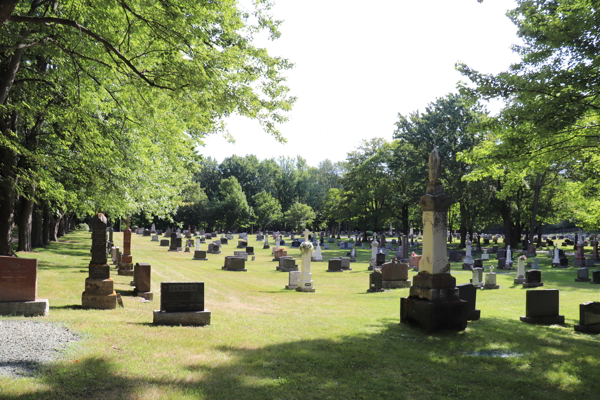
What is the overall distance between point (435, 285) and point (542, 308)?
3.38 metres

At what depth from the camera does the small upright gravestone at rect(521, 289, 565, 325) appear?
34.3 ft

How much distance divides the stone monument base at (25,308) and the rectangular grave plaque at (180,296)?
2.44m

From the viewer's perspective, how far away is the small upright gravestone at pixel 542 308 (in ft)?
34.3

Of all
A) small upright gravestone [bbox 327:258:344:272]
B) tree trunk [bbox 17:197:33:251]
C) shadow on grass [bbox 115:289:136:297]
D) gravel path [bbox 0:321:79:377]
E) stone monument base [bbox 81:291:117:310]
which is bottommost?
small upright gravestone [bbox 327:258:344:272]

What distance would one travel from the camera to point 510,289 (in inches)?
722

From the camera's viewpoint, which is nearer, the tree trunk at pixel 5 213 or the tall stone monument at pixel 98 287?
the tall stone monument at pixel 98 287

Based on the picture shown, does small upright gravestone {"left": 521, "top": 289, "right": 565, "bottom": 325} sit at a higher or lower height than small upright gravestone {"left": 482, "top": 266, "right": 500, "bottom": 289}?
higher

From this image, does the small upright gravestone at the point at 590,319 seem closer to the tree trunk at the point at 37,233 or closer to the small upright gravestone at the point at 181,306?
the small upright gravestone at the point at 181,306

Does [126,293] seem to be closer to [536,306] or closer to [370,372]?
[370,372]

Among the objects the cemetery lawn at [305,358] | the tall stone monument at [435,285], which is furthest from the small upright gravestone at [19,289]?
the tall stone monument at [435,285]

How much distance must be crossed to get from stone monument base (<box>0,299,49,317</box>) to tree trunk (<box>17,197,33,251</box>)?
13181 millimetres

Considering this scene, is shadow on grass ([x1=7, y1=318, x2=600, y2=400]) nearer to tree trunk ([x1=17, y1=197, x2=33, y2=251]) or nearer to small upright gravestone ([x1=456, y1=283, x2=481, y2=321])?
small upright gravestone ([x1=456, y1=283, x2=481, y2=321])

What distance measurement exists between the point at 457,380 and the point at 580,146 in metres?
8.55

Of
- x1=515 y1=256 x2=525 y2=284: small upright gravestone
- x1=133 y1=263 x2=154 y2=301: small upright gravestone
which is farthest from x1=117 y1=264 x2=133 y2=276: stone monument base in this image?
x1=515 y1=256 x2=525 y2=284: small upright gravestone
